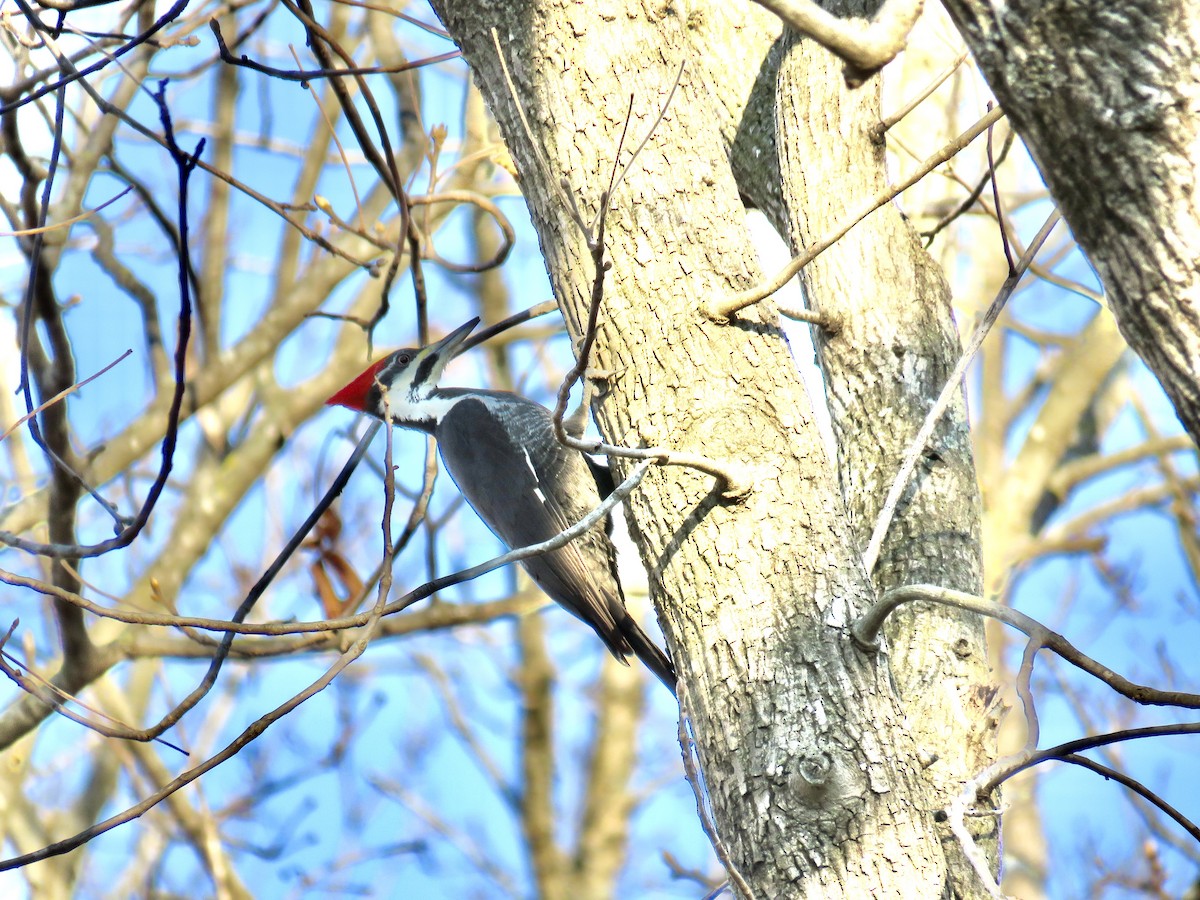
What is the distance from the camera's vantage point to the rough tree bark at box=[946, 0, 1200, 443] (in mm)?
1033

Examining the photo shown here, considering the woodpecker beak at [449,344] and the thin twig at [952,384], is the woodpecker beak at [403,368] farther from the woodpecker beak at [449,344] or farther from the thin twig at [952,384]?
the thin twig at [952,384]

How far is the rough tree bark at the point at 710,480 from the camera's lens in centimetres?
160

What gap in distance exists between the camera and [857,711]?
64.1 inches

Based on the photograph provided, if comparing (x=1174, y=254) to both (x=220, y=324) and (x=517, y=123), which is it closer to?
(x=517, y=123)

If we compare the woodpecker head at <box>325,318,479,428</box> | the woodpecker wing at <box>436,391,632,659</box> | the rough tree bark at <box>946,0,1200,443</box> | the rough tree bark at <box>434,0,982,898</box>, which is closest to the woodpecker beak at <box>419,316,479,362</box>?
the woodpecker head at <box>325,318,479,428</box>

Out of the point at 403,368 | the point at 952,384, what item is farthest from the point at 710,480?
the point at 403,368

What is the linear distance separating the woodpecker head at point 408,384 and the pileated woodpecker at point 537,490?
0.05 feet

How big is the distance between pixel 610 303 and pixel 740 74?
1.21 meters

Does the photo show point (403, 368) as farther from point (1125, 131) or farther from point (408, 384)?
point (1125, 131)

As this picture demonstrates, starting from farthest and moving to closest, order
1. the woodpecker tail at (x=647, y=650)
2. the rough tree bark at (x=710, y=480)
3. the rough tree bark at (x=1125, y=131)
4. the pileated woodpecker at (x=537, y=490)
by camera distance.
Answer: the pileated woodpecker at (x=537, y=490), the woodpecker tail at (x=647, y=650), the rough tree bark at (x=710, y=480), the rough tree bark at (x=1125, y=131)

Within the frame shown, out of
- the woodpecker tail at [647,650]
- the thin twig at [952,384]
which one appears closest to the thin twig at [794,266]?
the thin twig at [952,384]

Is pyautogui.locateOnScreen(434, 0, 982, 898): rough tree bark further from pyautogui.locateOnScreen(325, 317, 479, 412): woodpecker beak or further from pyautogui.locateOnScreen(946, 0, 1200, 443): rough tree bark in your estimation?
pyautogui.locateOnScreen(325, 317, 479, 412): woodpecker beak

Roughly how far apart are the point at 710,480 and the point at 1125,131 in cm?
89

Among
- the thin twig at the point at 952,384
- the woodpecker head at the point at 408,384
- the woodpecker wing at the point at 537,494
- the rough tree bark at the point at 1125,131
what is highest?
the woodpecker head at the point at 408,384
